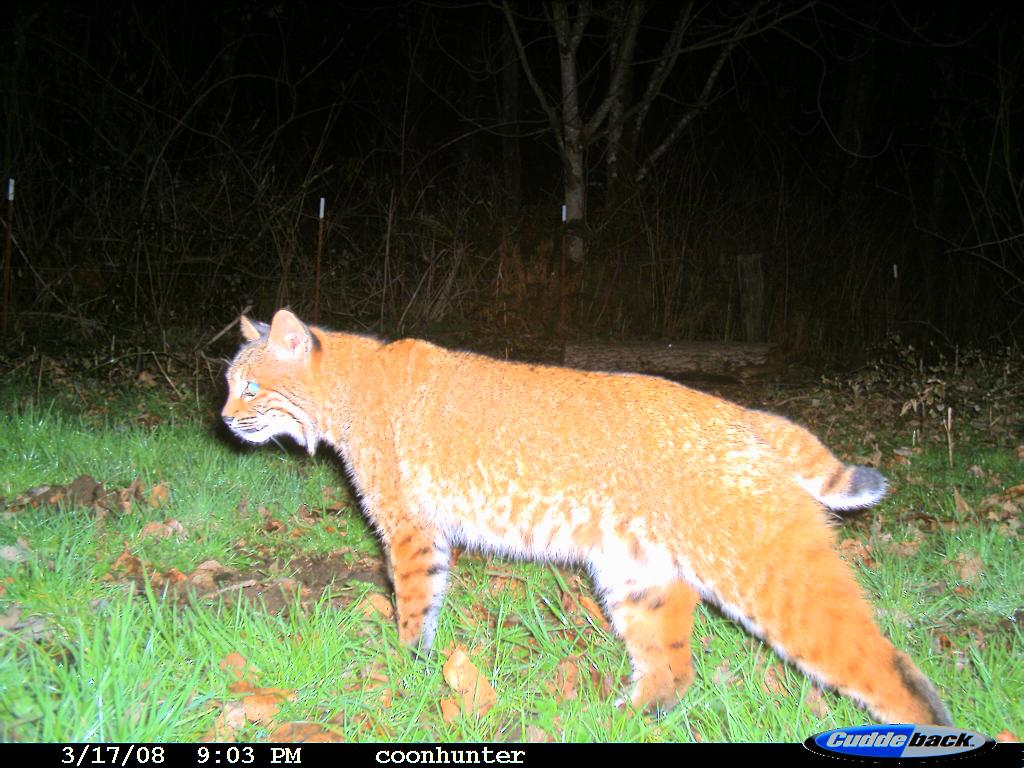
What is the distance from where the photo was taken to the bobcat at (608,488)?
10.2 feet

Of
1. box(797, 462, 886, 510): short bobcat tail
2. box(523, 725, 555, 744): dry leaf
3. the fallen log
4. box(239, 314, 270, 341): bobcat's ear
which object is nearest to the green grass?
box(523, 725, 555, 744): dry leaf

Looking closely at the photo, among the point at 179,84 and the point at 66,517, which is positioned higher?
the point at 179,84

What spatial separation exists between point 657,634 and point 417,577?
1.20 m

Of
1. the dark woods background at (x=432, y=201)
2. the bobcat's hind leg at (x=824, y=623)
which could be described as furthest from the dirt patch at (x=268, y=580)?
the dark woods background at (x=432, y=201)

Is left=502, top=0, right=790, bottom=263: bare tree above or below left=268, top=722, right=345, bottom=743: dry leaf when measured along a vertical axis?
above

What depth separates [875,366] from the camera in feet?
35.5

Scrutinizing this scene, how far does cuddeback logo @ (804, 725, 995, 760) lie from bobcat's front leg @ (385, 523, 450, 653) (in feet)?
6.03

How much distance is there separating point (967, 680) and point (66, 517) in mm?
4890

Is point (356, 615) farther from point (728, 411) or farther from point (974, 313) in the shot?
point (974, 313)

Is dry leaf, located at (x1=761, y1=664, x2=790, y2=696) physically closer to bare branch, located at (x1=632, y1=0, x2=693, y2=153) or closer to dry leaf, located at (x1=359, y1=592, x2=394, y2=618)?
dry leaf, located at (x1=359, y1=592, x2=394, y2=618)

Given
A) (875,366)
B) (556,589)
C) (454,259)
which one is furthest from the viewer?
(454,259)

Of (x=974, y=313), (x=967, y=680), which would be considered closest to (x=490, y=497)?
(x=967, y=680)

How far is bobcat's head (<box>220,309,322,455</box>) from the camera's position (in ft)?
15.5

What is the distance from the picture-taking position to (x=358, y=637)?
409 cm
